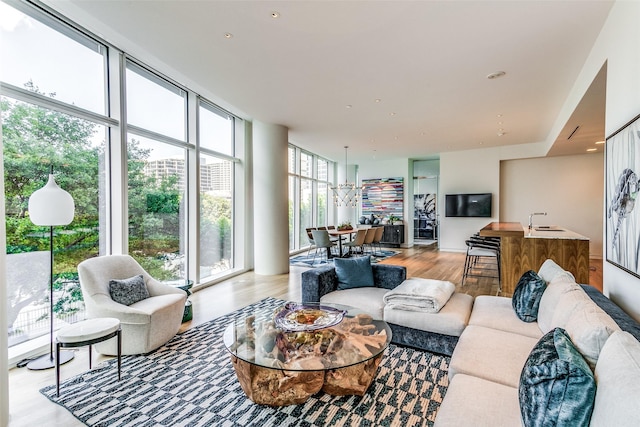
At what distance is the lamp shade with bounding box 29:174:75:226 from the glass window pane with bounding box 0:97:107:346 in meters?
0.51

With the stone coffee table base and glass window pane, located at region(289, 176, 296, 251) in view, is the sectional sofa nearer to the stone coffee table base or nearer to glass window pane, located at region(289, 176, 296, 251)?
the stone coffee table base

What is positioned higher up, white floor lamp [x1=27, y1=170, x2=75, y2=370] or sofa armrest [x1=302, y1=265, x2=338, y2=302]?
white floor lamp [x1=27, y1=170, x2=75, y2=370]

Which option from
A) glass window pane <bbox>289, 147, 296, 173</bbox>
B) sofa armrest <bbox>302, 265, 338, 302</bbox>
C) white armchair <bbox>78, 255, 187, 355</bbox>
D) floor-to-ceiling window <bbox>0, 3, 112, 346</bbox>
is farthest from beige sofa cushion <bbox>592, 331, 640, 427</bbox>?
glass window pane <bbox>289, 147, 296, 173</bbox>

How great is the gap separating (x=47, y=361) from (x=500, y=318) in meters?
4.07

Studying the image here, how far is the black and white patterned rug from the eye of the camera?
1938mm

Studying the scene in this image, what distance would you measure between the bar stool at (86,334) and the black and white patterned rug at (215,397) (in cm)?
22

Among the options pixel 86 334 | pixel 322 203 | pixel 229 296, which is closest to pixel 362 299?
pixel 86 334

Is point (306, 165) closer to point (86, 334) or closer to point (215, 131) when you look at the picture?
point (215, 131)

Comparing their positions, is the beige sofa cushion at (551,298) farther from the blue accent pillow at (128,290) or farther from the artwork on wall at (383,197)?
the artwork on wall at (383,197)

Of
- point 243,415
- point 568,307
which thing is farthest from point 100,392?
point 568,307

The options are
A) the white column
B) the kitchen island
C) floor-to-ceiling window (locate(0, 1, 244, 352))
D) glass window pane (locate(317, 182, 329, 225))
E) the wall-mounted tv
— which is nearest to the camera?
floor-to-ceiling window (locate(0, 1, 244, 352))

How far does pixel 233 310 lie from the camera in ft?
13.3

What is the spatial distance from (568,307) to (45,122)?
187 inches

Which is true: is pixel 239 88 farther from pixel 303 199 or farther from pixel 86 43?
pixel 303 199
